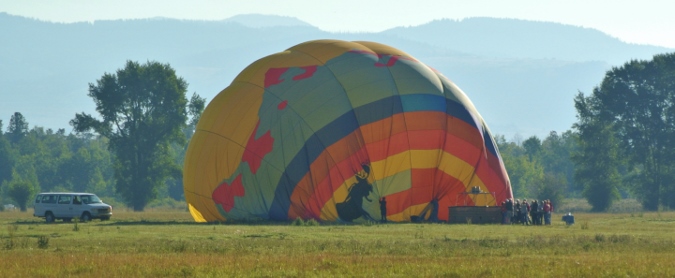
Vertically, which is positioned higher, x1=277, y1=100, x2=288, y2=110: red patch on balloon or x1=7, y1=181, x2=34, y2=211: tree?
x1=277, y1=100, x2=288, y2=110: red patch on balloon

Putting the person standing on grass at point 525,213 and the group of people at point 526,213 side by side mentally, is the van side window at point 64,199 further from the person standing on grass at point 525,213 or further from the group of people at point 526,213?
the person standing on grass at point 525,213

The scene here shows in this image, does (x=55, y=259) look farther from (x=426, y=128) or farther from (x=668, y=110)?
(x=668, y=110)

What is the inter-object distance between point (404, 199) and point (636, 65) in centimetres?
5203

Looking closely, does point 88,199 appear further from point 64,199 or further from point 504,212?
point 504,212

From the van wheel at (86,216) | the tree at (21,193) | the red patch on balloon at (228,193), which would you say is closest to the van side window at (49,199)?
the van wheel at (86,216)

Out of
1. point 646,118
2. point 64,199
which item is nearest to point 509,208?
point 64,199

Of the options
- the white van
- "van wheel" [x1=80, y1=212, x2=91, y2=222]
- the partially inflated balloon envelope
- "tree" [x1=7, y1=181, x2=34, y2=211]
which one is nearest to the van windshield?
the white van

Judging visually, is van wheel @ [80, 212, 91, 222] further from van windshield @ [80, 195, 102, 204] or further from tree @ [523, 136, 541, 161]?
tree @ [523, 136, 541, 161]

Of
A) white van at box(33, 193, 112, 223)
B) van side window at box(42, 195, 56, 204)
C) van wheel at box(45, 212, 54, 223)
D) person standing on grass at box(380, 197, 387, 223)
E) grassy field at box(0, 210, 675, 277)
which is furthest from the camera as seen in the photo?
van side window at box(42, 195, 56, 204)

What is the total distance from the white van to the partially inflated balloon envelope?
7.03m

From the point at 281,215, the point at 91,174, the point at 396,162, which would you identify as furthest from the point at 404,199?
the point at 91,174

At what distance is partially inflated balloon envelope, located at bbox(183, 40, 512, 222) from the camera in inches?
1960

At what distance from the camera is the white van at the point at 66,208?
57.4m

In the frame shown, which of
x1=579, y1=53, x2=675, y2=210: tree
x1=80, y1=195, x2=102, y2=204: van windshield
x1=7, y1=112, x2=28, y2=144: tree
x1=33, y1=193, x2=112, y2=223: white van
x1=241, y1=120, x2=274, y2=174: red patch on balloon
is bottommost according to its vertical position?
x1=33, y1=193, x2=112, y2=223: white van
